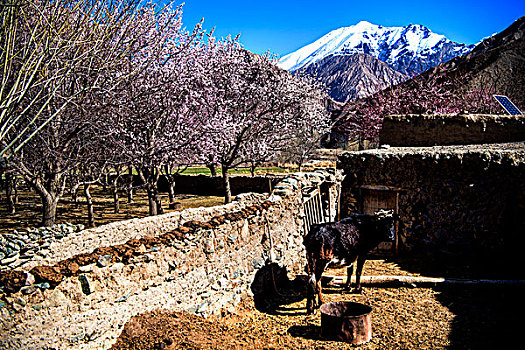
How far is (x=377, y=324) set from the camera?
6801 millimetres

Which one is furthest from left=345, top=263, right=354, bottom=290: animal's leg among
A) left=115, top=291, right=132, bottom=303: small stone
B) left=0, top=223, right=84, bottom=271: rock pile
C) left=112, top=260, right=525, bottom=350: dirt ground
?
left=0, top=223, right=84, bottom=271: rock pile

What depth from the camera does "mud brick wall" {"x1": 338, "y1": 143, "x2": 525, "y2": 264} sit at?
9.71 meters

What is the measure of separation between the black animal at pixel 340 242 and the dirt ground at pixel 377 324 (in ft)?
1.96

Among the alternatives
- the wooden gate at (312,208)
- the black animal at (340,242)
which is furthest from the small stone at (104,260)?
the wooden gate at (312,208)

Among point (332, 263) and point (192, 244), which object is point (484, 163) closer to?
point (332, 263)

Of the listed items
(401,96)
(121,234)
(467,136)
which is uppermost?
(401,96)

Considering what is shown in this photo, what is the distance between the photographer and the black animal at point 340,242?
291 inches

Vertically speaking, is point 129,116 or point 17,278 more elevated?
point 129,116

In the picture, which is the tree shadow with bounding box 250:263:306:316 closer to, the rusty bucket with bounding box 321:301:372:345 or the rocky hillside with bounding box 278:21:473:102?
the rusty bucket with bounding box 321:301:372:345

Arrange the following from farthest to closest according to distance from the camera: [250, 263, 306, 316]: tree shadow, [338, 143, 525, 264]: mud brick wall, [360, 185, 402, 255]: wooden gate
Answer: [360, 185, 402, 255]: wooden gate < [338, 143, 525, 264]: mud brick wall < [250, 263, 306, 316]: tree shadow

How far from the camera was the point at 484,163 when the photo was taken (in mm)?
9961

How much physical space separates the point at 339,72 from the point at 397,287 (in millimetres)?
120615

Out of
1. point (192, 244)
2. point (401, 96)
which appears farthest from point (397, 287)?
point (401, 96)

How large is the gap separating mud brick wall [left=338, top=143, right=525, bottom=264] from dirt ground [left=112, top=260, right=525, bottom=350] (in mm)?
2259
